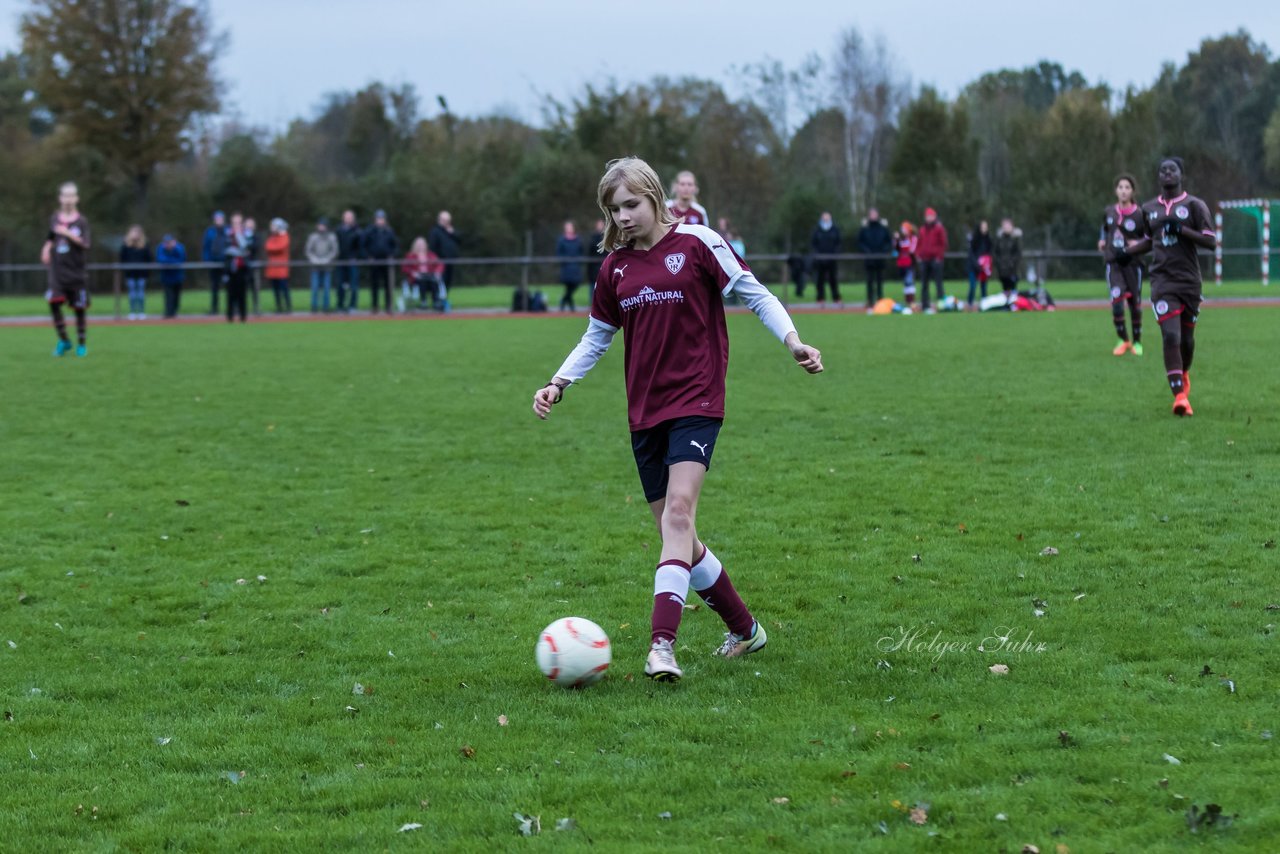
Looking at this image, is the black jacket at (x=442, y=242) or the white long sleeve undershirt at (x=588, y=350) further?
the black jacket at (x=442, y=242)

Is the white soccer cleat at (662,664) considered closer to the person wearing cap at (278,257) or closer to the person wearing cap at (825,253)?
the person wearing cap at (825,253)

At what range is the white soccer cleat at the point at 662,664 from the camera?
5.32 m

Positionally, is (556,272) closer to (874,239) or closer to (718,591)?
(874,239)

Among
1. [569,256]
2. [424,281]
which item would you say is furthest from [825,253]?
[424,281]

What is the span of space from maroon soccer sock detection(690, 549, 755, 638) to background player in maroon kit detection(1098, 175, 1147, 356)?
1099 centimetres

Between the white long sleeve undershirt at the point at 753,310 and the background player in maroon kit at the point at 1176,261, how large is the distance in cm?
694

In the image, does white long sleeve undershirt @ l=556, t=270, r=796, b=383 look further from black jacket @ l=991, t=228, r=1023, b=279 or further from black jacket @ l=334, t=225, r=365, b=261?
black jacket @ l=334, t=225, r=365, b=261

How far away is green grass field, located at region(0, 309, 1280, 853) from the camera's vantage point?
4.15 metres

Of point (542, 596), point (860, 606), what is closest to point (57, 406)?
point (542, 596)

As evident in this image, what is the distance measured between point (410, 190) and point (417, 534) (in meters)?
41.5

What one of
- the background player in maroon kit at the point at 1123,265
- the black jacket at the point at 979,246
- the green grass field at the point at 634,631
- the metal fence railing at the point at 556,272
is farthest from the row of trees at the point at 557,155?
the green grass field at the point at 634,631

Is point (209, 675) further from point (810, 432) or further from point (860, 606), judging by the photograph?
point (810, 432)

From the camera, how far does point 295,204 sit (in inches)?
1978

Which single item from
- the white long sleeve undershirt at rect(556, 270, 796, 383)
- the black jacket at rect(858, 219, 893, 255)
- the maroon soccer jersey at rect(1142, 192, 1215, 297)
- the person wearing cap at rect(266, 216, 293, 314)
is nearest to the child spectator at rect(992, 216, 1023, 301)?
the black jacket at rect(858, 219, 893, 255)
